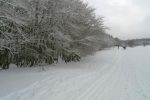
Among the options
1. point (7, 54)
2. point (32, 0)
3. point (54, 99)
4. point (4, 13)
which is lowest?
point (54, 99)

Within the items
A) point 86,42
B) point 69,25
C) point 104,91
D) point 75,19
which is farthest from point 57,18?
point 104,91

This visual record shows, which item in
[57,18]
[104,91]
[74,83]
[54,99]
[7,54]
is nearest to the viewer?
[54,99]

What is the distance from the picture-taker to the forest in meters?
10.3

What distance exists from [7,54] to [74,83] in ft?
18.1

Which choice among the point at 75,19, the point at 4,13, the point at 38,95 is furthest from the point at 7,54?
the point at 75,19

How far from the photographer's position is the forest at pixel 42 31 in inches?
407

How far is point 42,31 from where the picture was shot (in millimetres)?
13516

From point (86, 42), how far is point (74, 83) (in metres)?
9.66

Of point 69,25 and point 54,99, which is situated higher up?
point 69,25

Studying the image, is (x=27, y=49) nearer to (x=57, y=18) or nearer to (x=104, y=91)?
(x=57, y=18)

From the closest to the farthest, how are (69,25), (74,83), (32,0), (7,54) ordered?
(74,83) → (7,54) → (32,0) → (69,25)

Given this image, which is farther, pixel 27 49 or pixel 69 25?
pixel 69 25

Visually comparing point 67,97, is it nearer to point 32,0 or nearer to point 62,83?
point 62,83

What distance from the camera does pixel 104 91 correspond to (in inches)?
302
